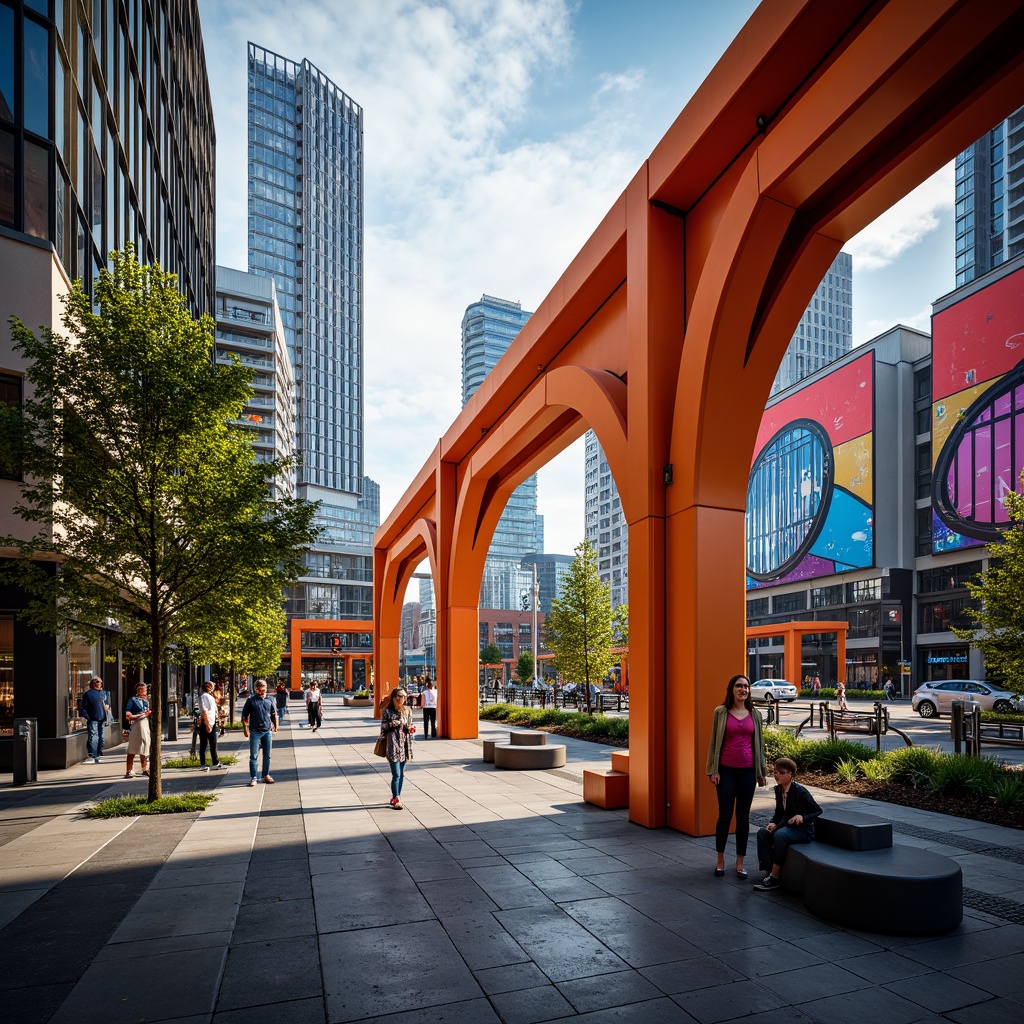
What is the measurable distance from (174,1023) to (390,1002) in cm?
124

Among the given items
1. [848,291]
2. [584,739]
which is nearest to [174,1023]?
[584,739]

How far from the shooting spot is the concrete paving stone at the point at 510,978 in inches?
197

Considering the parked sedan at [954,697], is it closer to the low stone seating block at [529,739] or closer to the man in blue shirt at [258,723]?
the low stone seating block at [529,739]

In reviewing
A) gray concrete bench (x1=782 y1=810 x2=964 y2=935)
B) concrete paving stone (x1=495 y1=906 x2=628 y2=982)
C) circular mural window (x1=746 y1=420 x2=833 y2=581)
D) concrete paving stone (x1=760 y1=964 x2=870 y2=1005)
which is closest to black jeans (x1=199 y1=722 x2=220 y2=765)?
concrete paving stone (x1=495 y1=906 x2=628 y2=982)

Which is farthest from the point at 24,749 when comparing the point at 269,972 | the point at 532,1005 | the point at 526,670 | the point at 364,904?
the point at 526,670

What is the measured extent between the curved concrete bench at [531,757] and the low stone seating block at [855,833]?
881cm

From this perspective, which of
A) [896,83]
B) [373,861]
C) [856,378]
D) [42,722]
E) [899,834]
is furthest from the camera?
[856,378]

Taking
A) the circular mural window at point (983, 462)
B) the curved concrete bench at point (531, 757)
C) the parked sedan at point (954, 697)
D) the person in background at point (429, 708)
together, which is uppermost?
the circular mural window at point (983, 462)

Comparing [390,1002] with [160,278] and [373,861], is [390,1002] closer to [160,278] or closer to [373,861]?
[373,861]

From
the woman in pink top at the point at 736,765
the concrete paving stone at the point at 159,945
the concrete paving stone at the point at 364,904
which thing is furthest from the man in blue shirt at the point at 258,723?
the woman in pink top at the point at 736,765

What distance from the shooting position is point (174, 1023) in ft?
15.1

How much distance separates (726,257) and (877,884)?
656 cm

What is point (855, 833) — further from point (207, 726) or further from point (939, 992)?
point (207, 726)

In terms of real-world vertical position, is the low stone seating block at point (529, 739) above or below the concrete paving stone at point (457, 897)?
below
